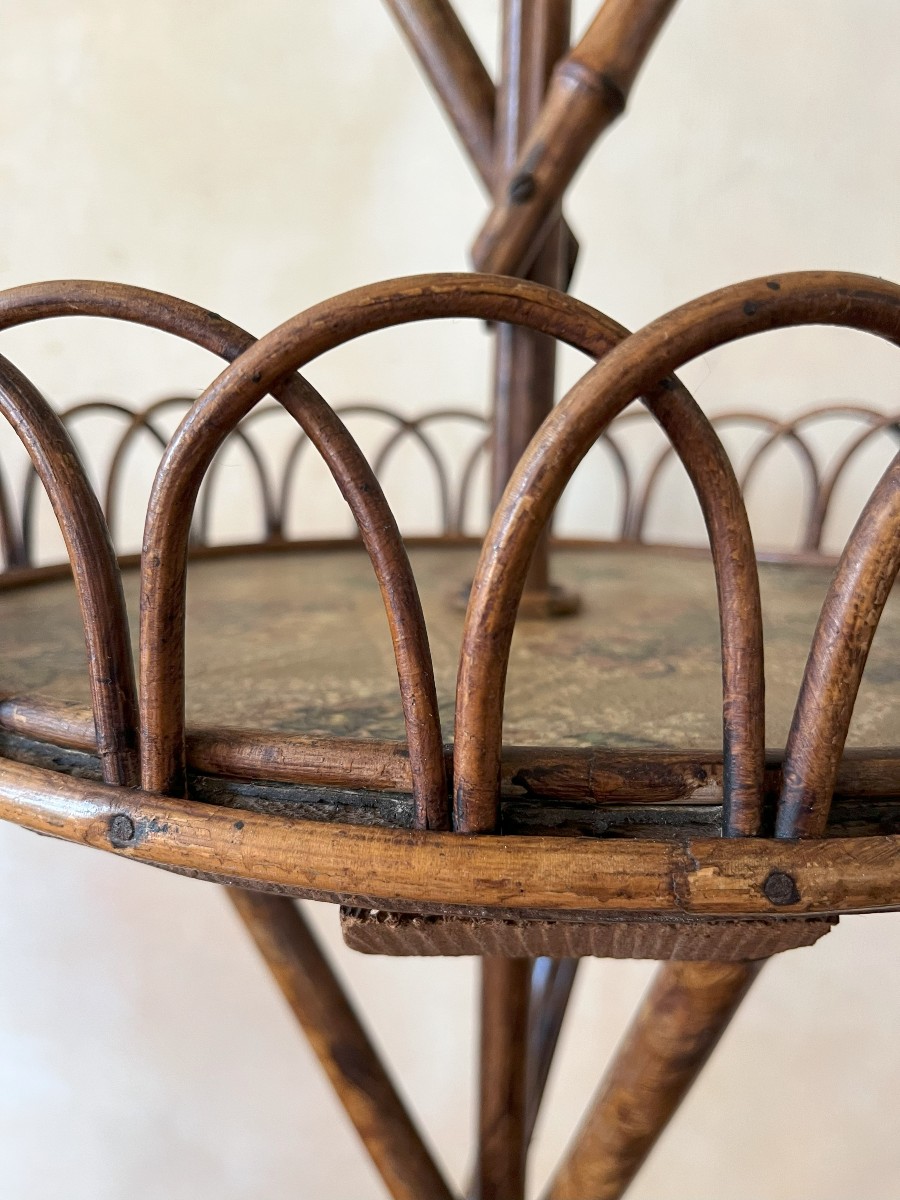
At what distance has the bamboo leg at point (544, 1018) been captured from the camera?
1.29 m

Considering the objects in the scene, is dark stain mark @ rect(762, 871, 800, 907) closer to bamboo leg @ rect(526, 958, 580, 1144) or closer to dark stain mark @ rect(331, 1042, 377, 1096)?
dark stain mark @ rect(331, 1042, 377, 1096)

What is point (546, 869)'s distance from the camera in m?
0.39

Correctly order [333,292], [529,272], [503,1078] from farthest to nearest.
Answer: [333,292]
[503,1078]
[529,272]

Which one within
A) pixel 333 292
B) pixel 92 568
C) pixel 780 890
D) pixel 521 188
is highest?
pixel 333 292

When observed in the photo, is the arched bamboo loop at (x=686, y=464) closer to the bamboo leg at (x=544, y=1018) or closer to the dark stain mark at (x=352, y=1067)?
the dark stain mark at (x=352, y=1067)

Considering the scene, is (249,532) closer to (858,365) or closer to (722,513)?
(858,365)

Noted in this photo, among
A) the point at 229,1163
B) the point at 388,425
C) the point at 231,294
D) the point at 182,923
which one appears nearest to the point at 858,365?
the point at 388,425

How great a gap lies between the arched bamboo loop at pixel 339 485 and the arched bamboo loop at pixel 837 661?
15 cm

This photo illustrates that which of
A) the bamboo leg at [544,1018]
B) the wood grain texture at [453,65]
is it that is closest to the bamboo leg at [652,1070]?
the bamboo leg at [544,1018]

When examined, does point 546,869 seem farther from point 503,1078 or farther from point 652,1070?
point 503,1078

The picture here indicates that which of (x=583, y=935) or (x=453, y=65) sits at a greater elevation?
(x=453, y=65)

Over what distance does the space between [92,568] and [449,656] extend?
0.91ft

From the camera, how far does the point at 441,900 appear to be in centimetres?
40

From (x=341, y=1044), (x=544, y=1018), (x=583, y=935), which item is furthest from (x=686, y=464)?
(x=544, y=1018)
